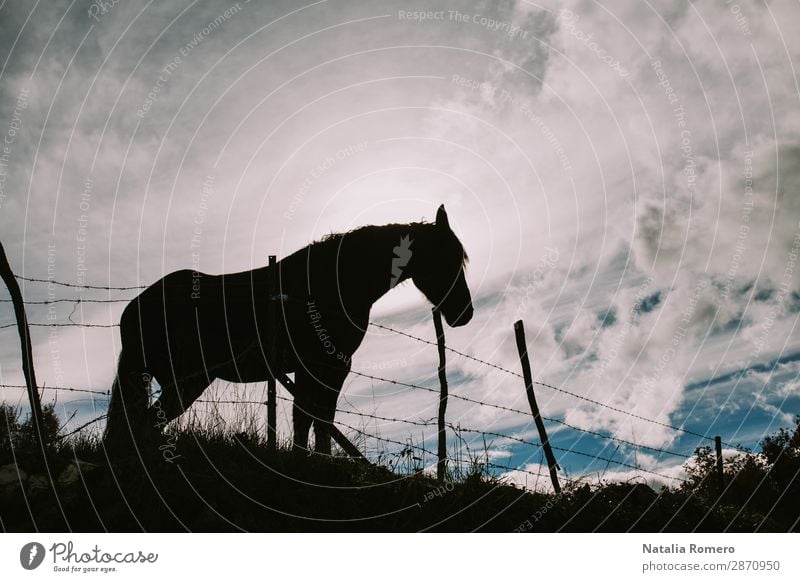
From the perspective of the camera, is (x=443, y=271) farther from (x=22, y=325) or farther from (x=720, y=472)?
(x=720, y=472)

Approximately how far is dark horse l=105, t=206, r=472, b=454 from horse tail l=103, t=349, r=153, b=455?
0.02 metres

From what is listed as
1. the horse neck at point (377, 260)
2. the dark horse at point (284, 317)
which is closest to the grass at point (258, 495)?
the dark horse at point (284, 317)

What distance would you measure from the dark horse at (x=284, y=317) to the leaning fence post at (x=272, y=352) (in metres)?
0.05

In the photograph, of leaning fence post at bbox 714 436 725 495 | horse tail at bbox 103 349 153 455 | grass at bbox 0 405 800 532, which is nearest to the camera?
grass at bbox 0 405 800 532

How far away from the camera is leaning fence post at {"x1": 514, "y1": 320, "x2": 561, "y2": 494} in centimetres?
749

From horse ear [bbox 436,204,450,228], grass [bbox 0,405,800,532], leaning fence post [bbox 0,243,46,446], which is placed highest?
horse ear [bbox 436,204,450,228]

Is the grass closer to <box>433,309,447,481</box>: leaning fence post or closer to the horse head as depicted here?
<box>433,309,447,481</box>: leaning fence post

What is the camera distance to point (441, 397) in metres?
7.09

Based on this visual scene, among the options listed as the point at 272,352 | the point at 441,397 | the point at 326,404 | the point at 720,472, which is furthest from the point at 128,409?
the point at 720,472

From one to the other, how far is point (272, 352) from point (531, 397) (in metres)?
3.89

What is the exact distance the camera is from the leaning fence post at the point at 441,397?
239 inches

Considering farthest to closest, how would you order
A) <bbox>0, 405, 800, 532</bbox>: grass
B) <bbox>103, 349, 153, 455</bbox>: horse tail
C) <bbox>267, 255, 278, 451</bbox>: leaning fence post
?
<bbox>267, 255, 278, 451</bbox>: leaning fence post < <bbox>103, 349, 153, 455</bbox>: horse tail < <bbox>0, 405, 800, 532</bbox>: grass

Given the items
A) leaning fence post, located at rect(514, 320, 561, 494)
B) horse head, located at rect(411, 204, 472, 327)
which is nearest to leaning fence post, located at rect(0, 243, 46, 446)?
horse head, located at rect(411, 204, 472, 327)

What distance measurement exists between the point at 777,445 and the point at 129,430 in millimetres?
26458
